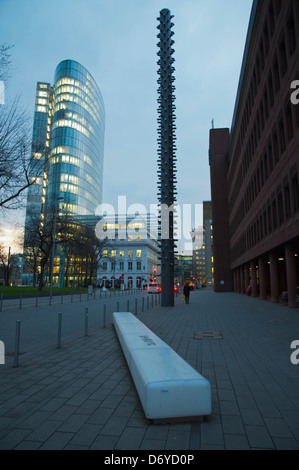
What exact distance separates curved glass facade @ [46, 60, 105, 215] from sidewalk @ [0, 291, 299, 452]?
9014 centimetres

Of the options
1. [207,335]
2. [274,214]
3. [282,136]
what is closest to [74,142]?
[274,214]

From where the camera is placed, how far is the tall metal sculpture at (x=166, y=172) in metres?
25.2

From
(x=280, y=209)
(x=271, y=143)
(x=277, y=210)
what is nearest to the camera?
(x=280, y=209)

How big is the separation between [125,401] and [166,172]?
22.1 meters

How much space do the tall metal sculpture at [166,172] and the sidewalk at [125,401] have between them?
625 inches

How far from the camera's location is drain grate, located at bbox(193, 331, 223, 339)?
10.4 meters

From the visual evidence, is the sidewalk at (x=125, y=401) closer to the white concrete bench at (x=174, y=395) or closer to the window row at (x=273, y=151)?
the white concrete bench at (x=174, y=395)

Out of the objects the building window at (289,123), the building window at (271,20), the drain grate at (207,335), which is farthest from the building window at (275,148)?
the drain grate at (207,335)

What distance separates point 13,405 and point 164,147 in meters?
23.6

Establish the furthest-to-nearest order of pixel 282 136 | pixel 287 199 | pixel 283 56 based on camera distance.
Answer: pixel 282 136
pixel 283 56
pixel 287 199

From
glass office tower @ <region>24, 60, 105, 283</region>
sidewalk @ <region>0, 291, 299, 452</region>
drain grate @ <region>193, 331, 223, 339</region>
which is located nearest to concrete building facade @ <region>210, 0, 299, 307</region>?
drain grate @ <region>193, 331, 223, 339</region>

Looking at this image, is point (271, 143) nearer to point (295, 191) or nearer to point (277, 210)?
point (277, 210)

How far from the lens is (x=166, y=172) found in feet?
83.6

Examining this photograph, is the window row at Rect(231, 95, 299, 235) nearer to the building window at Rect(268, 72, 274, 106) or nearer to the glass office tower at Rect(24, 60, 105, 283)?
the building window at Rect(268, 72, 274, 106)
